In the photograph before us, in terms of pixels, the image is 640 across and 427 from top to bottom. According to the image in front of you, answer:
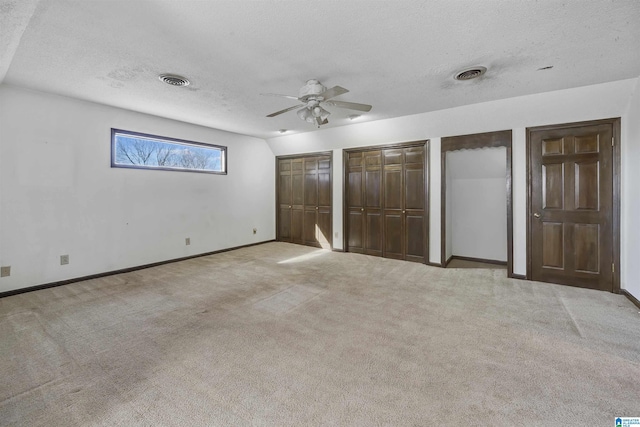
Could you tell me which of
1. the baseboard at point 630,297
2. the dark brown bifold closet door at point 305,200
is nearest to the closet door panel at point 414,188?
the dark brown bifold closet door at point 305,200

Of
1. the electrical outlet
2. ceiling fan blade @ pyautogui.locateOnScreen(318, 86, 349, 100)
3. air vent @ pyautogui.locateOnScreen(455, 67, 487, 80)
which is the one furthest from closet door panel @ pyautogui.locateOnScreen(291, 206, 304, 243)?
the electrical outlet

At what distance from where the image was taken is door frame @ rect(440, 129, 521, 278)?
13.8ft

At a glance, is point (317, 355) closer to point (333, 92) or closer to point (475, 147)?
point (333, 92)

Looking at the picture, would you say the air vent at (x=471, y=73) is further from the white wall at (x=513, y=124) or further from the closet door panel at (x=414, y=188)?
the closet door panel at (x=414, y=188)

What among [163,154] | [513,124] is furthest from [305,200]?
[513,124]

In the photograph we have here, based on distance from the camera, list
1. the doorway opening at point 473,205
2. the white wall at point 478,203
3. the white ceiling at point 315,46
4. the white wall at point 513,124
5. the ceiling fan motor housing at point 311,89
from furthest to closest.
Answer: the white wall at point 478,203 → the doorway opening at point 473,205 → the white wall at point 513,124 → the ceiling fan motor housing at point 311,89 → the white ceiling at point 315,46

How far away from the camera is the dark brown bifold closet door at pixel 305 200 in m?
6.32

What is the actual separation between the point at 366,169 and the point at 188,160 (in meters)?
3.36

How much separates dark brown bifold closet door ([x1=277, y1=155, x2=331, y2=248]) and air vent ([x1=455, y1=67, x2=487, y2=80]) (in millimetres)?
3382

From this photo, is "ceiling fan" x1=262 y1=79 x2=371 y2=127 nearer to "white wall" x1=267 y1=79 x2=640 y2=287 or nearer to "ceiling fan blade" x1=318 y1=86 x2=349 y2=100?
"ceiling fan blade" x1=318 y1=86 x2=349 y2=100

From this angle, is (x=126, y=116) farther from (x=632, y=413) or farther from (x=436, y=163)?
(x=632, y=413)

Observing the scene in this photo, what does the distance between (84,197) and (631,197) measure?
686cm

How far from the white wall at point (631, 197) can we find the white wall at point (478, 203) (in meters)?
1.53

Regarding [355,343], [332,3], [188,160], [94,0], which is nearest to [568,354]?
[355,343]
